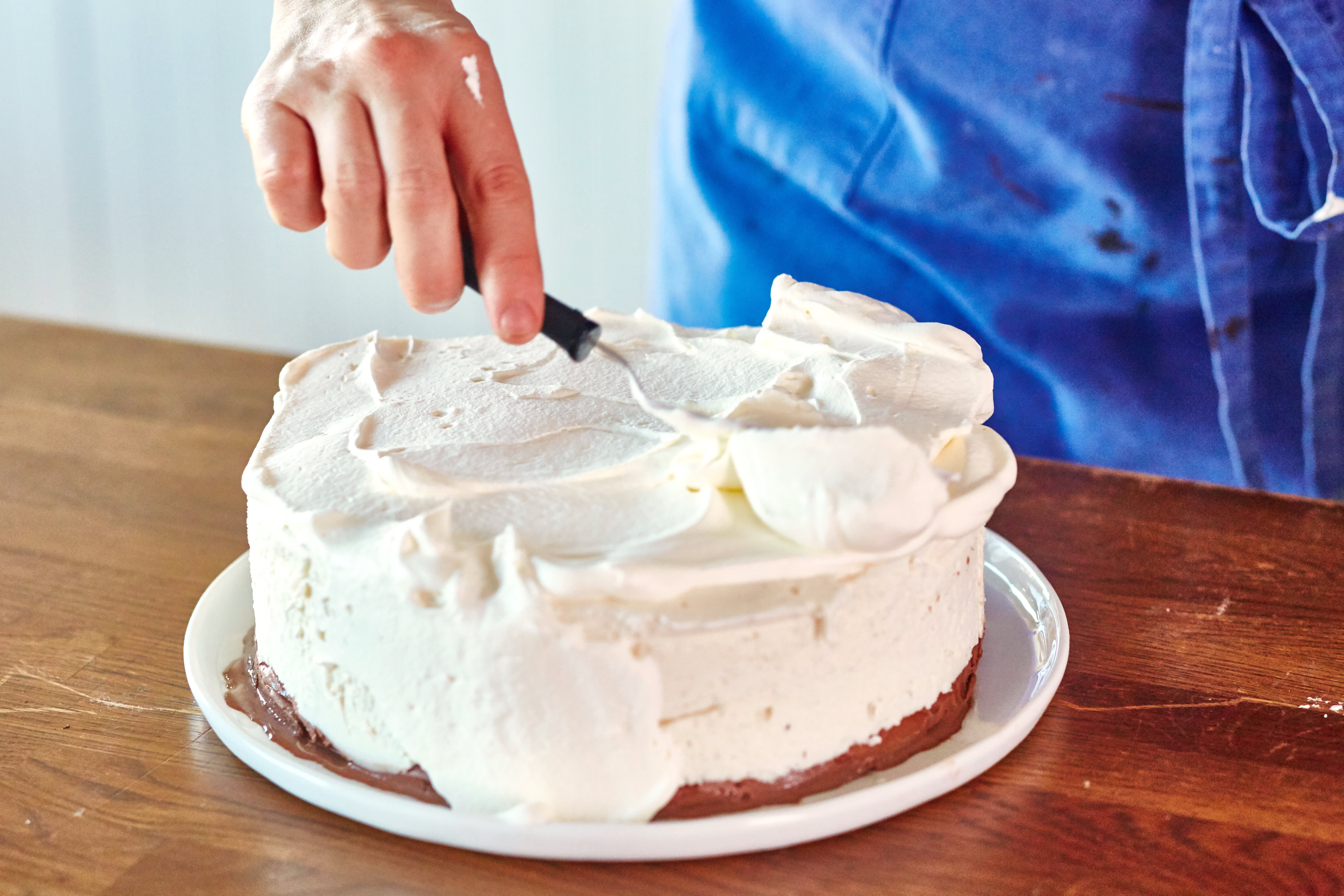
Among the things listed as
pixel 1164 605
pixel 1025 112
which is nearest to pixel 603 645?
pixel 1164 605

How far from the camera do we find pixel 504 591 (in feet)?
2.64

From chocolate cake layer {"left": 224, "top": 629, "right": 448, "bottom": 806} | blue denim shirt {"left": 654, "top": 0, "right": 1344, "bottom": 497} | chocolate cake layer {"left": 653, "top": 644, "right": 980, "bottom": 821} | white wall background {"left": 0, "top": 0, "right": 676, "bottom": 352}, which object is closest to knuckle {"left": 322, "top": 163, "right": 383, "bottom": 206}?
chocolate cake layer {"left": 224, "top": 629, "right": 448, "bottom": 806}

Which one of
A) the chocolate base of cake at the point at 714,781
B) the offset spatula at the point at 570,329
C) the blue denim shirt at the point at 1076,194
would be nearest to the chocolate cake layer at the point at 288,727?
the chocolate base of cake at the point at 714,781

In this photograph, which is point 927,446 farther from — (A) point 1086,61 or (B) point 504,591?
(A) point 1086,61

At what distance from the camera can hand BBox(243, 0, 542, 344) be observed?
3.02ft

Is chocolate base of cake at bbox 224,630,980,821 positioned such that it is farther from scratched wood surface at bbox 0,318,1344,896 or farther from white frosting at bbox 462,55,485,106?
white frosting at bbox 462,55,485,106

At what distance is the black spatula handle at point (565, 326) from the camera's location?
991mm

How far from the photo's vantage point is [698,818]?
0.85m

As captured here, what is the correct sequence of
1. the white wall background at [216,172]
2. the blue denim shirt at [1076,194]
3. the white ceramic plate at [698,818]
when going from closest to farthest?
1. the white ceramic plate at [698,818]
2. the blue denim shirt at [1076,194]
3. the white wall background at [216,172]

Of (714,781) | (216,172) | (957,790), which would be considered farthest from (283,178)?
(216,172)

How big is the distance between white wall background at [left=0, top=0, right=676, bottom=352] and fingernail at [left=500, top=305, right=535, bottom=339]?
2003 mm

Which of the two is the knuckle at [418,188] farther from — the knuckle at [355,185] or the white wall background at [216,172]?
the white wall background at [216,172]

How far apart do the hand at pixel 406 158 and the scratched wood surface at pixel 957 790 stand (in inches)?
16.7

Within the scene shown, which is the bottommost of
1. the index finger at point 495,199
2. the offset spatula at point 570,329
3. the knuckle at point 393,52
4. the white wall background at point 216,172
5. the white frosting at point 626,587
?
the white wall background at point 216,172
